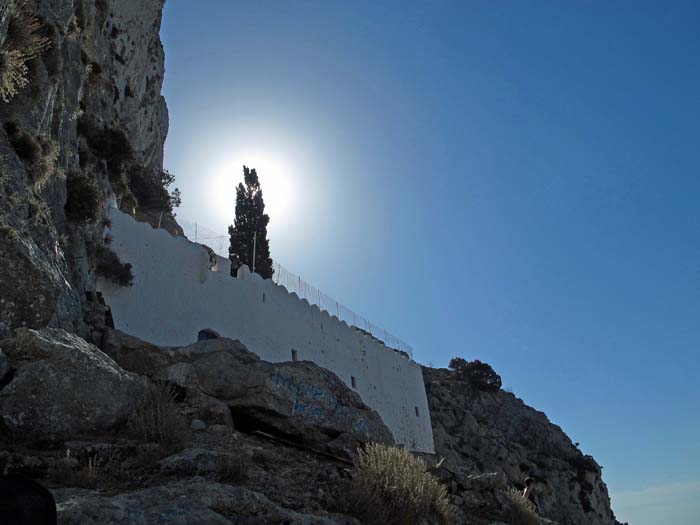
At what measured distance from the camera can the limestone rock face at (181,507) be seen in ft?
14.6

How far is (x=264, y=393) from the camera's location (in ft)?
32.1

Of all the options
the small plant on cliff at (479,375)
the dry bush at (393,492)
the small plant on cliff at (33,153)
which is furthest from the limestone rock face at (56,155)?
the small plant on cliff at (479,375)

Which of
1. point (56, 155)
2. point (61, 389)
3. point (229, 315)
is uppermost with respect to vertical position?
point (229, 315)

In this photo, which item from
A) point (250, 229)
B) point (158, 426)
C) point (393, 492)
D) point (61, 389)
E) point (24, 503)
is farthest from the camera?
point (250, 229)

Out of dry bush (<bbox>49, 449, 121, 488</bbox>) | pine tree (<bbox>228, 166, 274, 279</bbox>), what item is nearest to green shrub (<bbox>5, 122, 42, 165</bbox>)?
dry bush (<bbox>49, 449, 121, 488</bbox>)

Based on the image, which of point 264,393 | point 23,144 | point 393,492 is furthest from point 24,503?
A: point 23,144

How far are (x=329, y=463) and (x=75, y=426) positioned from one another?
3.41 m

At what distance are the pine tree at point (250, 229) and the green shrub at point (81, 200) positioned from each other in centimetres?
1617

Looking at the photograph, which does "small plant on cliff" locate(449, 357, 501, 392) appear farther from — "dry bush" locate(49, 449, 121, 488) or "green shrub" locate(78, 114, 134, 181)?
"dry bush" locate(49, 449, 121, 488)

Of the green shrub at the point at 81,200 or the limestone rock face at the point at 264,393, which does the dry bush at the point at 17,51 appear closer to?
the green shrub at the point at 81,200

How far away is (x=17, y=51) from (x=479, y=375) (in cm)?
4083

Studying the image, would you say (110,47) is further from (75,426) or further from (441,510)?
(441,510)

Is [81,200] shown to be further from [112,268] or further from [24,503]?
[24,503]

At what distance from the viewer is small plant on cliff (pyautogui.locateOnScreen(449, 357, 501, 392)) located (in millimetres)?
45031
